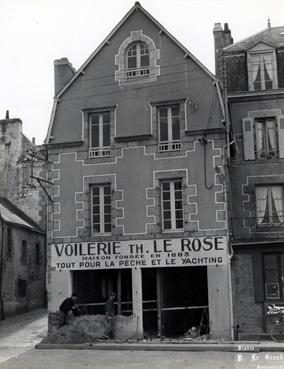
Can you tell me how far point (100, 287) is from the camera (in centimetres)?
2325

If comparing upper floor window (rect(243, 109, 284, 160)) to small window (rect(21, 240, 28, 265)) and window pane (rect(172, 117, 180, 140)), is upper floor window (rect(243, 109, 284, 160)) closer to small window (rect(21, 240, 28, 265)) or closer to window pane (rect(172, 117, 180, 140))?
window pane (rect(172, 117, 180, 140))

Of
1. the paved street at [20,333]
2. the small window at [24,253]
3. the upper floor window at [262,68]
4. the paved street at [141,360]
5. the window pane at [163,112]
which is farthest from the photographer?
the small window at [24,253]

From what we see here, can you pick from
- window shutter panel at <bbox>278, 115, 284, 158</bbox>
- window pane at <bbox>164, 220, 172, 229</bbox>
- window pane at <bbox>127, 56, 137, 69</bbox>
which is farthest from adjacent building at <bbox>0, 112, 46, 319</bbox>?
window shutter panel at <bbox>278, 115, 284, 158</bbox>

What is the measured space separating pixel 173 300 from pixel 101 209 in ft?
16.0

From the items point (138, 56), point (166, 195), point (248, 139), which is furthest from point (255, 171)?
point (138, 56)

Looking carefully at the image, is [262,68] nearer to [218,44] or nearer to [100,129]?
[218,44]

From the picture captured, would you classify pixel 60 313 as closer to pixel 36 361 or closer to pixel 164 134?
pixel 36 361

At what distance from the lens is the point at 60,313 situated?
21.1 metres

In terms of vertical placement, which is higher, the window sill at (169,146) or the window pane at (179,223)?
the window sill at (169,146)

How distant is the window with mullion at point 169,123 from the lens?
21.5m

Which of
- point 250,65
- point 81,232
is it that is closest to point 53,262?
point 81,232

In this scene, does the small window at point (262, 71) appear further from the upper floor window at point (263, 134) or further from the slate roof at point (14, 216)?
the slate roof at point (14, 216)

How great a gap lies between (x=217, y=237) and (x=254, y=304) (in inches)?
110

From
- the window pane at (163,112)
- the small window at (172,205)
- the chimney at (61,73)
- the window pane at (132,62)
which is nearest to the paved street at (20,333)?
the small window at (172,205)
